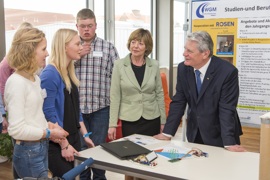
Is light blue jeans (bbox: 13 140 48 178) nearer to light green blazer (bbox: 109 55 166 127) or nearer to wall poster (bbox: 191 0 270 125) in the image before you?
light green blazer (bbox: 109 55 166 127)

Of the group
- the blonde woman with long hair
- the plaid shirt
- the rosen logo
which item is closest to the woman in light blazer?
the plaid shirt

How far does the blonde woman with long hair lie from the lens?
1.96m

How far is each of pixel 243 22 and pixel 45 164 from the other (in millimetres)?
2209

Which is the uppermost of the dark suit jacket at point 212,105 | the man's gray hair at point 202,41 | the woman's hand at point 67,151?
the man's gray hair at point 202,41

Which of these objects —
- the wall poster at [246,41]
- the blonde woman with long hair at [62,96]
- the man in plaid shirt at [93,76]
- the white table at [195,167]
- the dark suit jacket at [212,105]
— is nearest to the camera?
the white table at [195,167]

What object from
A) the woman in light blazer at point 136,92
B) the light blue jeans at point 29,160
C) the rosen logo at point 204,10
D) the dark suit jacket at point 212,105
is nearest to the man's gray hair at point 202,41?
the dark suit jacket at point 212,105

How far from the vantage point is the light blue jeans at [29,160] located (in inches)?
69.3

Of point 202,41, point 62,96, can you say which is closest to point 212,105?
point 202,41

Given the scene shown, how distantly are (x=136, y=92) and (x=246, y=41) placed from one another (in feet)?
3.94

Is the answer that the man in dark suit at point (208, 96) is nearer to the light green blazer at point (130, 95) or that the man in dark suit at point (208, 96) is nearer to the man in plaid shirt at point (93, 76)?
the light green blazer at point (130, 95)

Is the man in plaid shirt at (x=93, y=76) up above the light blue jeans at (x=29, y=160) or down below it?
above

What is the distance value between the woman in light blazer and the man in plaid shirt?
0.21 m

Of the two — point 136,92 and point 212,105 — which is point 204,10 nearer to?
point 136,92

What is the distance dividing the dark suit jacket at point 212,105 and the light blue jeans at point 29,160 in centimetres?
99
